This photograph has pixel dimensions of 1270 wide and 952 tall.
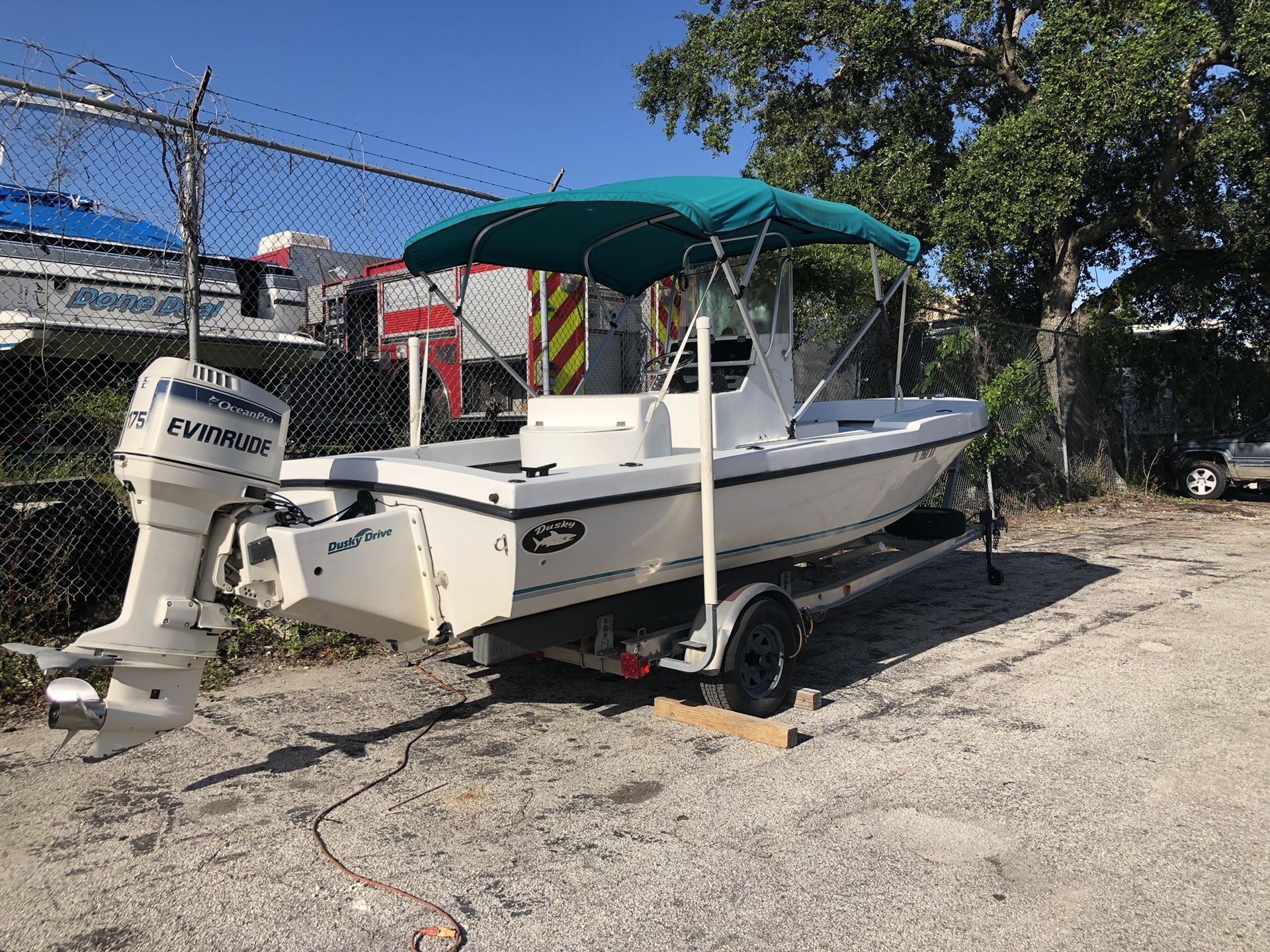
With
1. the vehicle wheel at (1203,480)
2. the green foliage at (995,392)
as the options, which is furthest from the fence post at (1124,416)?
the green foliage at (995,392)

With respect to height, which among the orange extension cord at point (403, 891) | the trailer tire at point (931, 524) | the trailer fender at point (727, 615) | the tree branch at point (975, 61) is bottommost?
the orange extension cord at point (403, 891)

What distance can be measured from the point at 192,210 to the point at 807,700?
4239mm

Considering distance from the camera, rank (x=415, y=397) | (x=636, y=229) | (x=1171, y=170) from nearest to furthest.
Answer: (x=415, y=397) < (x=636, y=229) < (x=1171, y=170)

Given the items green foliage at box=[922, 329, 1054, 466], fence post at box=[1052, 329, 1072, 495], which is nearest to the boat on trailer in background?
green foliage at box=[922, 329, 1054, 466]

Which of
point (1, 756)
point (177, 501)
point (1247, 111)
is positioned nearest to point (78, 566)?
point (1, 756)

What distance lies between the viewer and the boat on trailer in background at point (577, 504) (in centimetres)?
346

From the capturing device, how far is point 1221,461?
1288 cm

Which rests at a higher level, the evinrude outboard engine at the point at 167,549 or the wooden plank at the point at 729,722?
the evinrude outboard engine at the point at 167,549

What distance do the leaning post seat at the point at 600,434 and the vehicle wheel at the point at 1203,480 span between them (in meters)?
11.1

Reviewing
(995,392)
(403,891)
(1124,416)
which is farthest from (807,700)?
(1124,416)

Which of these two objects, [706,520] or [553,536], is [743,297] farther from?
[553,536]

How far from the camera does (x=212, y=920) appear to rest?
9.32ft

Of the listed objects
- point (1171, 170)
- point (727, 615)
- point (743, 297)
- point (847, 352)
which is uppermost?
point (1171, 170)

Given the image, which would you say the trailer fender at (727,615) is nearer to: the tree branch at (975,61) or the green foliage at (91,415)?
the green foliage at (91,415)
